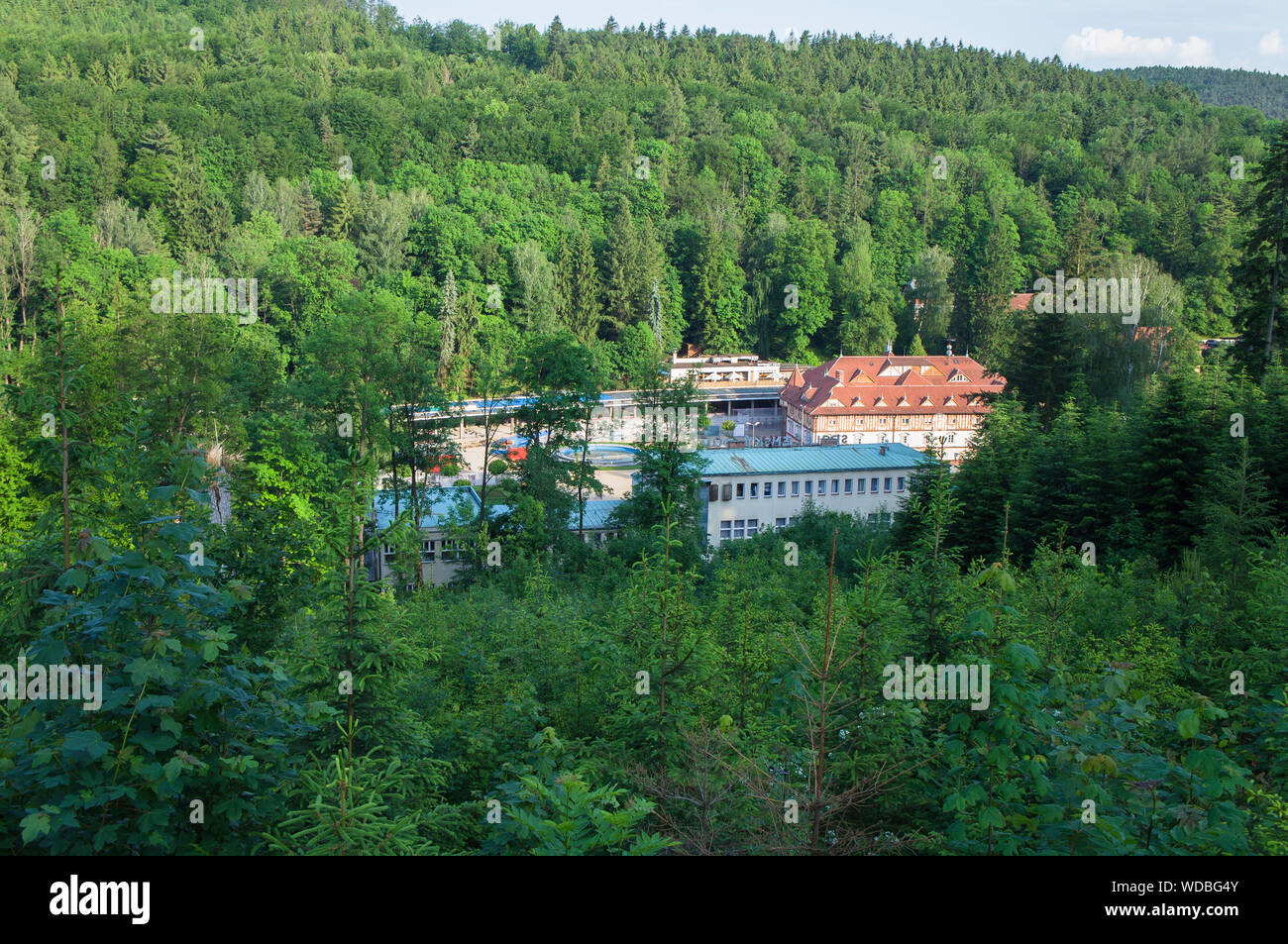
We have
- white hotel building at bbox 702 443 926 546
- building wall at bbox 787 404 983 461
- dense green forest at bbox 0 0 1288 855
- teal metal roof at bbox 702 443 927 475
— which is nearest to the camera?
dense green forest at bbox 0 0 1288 855

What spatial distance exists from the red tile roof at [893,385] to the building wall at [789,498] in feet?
71.7

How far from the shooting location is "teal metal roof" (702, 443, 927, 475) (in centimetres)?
3812

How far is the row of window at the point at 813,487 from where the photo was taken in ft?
124

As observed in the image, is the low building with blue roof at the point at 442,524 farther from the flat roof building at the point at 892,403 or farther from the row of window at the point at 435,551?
the flat roof building at the point at 892,403

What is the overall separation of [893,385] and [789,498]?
26.6 metres

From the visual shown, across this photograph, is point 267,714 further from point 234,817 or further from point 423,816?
point 423,816

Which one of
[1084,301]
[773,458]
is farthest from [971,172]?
[773,458]

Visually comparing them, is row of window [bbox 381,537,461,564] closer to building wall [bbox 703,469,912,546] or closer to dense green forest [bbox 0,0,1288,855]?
dense green forest [bbox 0,0,1288,855]

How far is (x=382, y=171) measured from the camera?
100438mm

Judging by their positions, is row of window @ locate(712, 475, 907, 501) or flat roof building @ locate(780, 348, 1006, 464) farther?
flat roof building @ locate(780, 348, 1006, 464)

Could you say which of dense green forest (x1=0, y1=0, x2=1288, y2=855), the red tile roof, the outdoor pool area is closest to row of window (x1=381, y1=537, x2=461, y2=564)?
dense green forest (x1=0, y1=0, x2=1288, y2=855)

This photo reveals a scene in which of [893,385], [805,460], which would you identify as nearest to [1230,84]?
[893,385]

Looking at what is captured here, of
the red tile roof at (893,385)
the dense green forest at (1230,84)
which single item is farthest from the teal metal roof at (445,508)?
the dense green forest at (1230,84)

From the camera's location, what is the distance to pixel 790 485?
126 ft
